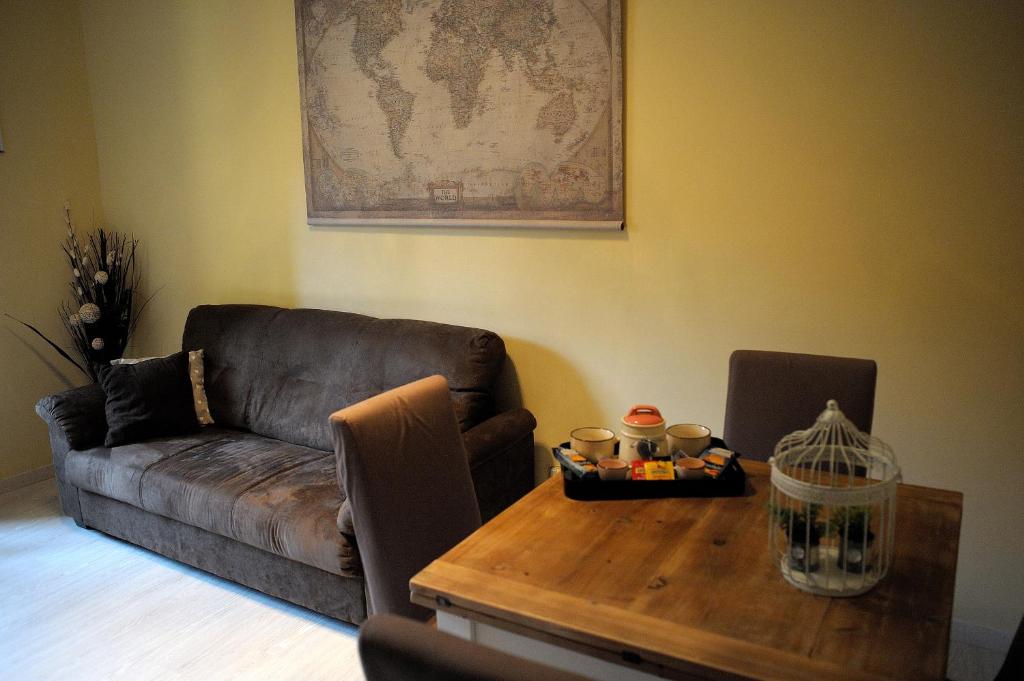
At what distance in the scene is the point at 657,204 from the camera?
2953 mm

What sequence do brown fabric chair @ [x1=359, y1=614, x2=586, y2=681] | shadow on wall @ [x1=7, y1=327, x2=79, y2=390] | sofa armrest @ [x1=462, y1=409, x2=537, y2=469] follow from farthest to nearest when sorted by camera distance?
shadow on wall @ [x1=7, y1=327, x2=79, y2=390]
sofa armrest @ [x1=462, y1=409, x2=537, y2=469]
brown fabric chair @ [x1=359, y1=614, x2=586, y2=681]

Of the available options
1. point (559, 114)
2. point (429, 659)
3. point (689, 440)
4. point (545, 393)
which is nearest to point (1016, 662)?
point (689, 440)

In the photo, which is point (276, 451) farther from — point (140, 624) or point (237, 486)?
point (140, 624)

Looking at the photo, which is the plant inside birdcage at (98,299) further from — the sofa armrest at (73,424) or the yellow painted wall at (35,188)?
the sofa armrest at (73,424)

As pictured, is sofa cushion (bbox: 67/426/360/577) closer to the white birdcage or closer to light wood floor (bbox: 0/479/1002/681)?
light wood floor (bbox: 0/479/1002/681)

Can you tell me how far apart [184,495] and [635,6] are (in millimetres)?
2456

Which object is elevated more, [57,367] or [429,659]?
[429,659]

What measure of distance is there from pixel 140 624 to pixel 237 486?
566 millimetres

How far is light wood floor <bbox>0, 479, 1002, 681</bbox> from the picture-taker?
8.54 ft

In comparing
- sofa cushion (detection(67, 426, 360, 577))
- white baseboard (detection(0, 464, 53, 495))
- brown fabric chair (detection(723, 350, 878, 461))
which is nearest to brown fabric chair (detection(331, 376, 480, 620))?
sofa cushion (detection(67, 426, 360, 577))

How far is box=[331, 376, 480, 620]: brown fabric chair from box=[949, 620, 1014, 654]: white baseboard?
169cm

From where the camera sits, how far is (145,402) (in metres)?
3.54

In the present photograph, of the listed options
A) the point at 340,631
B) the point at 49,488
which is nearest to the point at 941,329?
the point at 340,631

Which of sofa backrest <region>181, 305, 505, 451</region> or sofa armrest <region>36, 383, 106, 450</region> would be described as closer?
sofa backrest <region>181, 305, 505, 451</region>
